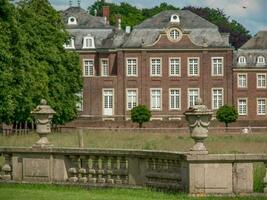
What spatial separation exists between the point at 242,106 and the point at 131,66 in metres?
11.7

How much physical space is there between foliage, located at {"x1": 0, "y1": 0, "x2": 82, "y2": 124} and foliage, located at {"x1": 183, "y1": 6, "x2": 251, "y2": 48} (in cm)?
6618

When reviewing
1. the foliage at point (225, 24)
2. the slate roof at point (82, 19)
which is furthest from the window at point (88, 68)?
the foliage at point (225, 24)

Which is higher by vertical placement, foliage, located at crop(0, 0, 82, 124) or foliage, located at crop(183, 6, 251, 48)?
foliage, located at crop(183, 6, 251, 48)

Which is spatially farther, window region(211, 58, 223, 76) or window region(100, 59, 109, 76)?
window region(100, 59, 109, 76)

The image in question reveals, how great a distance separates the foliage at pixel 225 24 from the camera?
133125 millimetres

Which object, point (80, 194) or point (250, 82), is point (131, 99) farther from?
point (80, 194)

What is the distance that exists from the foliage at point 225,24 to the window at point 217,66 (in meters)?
38.2

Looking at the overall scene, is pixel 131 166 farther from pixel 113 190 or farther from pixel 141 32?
pixel 141 32

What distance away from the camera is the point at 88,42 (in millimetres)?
95125

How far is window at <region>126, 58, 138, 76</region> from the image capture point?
9219cm

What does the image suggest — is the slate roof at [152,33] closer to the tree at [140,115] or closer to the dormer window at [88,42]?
the dormer window at [88,42]

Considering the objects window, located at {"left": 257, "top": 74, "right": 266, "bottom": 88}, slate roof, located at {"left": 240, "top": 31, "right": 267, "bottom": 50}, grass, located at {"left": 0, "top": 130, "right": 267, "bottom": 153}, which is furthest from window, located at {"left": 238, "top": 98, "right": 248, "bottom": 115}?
grass, located at {"left": 0, "top": 130, "right": 267, "bottom": 153}

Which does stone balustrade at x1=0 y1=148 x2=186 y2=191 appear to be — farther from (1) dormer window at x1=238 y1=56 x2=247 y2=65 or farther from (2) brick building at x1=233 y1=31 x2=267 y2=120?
(1) dormer window at x1=238 y1=56 x2=247 y2=65

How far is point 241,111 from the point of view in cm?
9612
